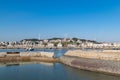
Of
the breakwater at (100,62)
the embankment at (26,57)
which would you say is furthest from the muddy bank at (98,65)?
the embankment at (26,57)

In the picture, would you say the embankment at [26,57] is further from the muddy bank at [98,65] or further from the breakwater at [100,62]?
the muddy bank at [98,65]

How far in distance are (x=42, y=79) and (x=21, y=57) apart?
26171 mm

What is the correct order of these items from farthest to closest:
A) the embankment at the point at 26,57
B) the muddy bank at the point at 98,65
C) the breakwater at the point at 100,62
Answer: the embankment at the point at 26,57
the breakwater at the point at 100,62
the muddy bank at the point at 98,65

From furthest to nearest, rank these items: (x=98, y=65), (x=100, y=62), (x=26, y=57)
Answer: (x=26, y=57) → (x=100, y=62) → (x=98, y=65)

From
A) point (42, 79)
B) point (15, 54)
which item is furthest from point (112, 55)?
point (15, 54)

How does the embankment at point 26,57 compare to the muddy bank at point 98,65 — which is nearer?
→ the muddy bank at point 98,65

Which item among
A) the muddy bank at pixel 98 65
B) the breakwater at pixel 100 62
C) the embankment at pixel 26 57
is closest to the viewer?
the muddy bank at pixel 98 65

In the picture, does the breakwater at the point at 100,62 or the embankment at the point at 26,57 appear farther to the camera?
the embankment at the point at 26,57

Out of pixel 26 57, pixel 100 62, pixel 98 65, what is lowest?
pixel 26 57

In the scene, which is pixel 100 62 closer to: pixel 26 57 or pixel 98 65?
pixel 98 65

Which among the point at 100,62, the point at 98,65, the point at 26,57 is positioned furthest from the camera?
the point at 26,57

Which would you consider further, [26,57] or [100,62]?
[26,57]

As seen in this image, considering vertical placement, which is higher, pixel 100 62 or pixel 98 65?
pixel 100 62

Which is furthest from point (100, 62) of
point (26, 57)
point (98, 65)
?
point (26, 57)
